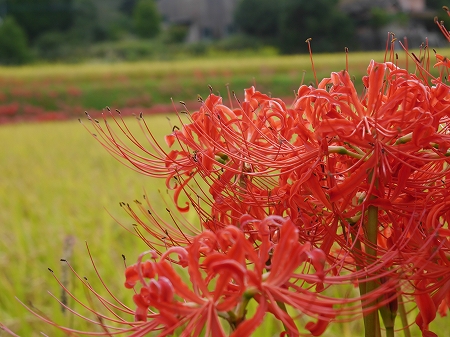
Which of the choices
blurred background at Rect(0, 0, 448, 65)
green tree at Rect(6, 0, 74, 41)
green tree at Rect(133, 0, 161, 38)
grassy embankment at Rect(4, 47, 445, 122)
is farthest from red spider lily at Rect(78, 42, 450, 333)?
green tree at Rect(133, 0, 161, 38)

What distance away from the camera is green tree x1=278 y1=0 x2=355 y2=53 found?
1828cm

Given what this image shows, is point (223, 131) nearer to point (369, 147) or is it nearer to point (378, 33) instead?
point (369, 147)

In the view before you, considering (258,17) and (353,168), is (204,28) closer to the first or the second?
(258,17)

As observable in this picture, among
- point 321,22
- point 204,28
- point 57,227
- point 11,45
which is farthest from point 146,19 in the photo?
point 57,227

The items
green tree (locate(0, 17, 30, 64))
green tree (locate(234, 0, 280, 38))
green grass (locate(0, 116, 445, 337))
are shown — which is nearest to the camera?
green grass (locate(0, 116, 445, 337))

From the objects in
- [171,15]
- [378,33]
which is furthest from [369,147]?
[171,15]

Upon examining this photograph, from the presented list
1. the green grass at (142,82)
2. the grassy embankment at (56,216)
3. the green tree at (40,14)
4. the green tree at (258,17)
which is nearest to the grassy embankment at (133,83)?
the green grass at (142,82)

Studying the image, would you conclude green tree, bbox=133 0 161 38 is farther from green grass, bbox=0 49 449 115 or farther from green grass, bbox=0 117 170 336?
green grass, bbox=0 117 170 336

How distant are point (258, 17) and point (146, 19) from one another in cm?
527

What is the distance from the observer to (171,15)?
94.0 feet

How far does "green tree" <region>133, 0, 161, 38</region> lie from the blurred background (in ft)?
0.14

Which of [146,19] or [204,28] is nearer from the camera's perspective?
[146,19]

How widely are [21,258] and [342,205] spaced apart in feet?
5.08

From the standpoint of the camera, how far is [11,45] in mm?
19984
